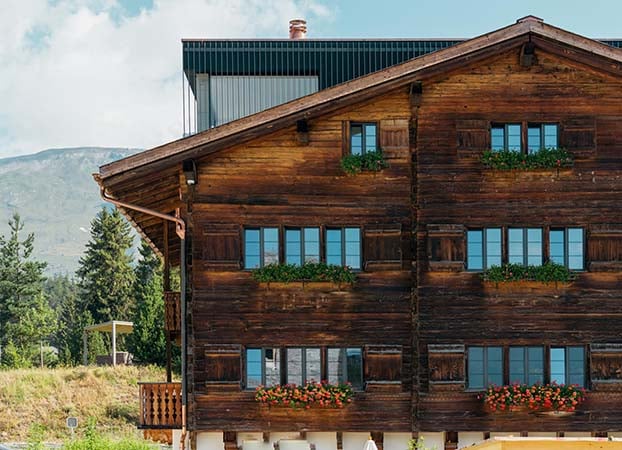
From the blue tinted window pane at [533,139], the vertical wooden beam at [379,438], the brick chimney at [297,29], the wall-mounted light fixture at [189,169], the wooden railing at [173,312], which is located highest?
the brick chimney at [297,29]

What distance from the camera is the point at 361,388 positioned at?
22.8 m

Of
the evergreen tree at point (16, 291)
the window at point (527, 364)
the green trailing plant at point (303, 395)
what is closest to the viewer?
the green trailing plant at point (303, 395)

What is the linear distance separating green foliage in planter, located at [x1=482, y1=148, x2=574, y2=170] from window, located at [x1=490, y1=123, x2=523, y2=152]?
0.30 m

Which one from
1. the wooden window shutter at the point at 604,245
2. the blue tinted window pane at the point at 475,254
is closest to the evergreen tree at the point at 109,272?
the blue tinted window pane at the point at 475,254

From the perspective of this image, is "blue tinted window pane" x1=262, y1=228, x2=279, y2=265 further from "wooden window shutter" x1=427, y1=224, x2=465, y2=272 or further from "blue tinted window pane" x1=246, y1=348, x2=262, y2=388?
"wooden window shutter" x1=427, y1=224, x2=465, y2=272

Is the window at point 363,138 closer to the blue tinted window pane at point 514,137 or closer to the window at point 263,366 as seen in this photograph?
the blue tinted window pane at point 514,137

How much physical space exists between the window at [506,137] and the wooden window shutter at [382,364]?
4.69 metres

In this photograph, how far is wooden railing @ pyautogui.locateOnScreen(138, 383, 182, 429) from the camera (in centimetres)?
2366

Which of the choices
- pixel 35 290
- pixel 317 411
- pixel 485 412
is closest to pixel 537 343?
pixel 485 412

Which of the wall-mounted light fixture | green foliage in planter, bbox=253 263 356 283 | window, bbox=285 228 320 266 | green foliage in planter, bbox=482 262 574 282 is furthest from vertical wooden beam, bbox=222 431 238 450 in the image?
green foliage in planter, bbox=482 262 574 282

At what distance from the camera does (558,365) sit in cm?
2278

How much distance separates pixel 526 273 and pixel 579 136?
3.03 metres

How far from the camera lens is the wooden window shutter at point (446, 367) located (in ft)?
74.2

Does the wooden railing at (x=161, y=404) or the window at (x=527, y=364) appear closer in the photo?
the window at (x=527, y=364)
